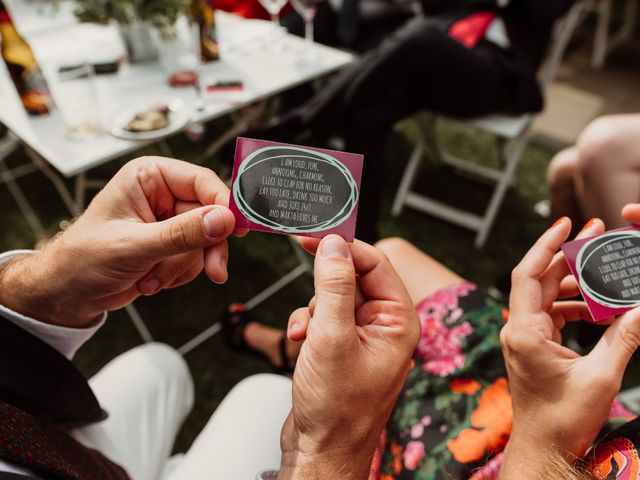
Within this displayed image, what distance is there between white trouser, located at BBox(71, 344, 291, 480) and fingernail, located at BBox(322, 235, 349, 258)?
403mm

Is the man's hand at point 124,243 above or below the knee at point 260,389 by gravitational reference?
above

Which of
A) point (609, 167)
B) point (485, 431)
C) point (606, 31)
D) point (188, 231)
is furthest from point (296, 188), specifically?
point (606, 31)

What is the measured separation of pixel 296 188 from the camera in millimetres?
639

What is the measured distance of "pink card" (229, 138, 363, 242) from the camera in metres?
0.63

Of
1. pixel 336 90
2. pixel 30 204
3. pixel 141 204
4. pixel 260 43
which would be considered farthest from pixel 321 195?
pixel 30 204

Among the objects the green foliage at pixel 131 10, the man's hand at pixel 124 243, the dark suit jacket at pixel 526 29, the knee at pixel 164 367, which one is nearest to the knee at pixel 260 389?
the knee at pixel 164 367

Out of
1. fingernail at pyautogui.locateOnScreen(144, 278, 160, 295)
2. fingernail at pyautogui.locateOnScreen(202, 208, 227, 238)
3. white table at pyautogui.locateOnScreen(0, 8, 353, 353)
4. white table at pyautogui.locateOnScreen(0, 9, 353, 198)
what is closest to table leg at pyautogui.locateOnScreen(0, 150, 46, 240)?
white table at pyautogui.locateOnScreen(0, 8, 353, 353)

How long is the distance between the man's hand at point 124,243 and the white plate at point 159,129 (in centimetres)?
63

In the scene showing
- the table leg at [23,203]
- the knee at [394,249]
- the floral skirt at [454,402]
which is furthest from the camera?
the table leg at [23,203]

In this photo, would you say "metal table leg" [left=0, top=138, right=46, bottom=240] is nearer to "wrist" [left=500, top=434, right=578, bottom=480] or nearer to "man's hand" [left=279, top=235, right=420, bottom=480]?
"man's hand" [left=279, top=235, right=420, bottom=480]

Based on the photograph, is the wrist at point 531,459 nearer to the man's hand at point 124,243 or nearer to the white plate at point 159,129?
the man's hand at point 124,243

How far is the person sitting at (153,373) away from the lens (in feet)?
1.91

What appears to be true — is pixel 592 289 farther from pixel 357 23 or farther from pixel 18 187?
pixel 18 187

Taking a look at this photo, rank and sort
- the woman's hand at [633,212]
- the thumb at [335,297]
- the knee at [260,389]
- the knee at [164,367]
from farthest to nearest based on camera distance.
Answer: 1. the knee at [164,367]
2. the knee at [260,389]
3. the woman's hand at [633,212]
4. the thumb at [335,297]
